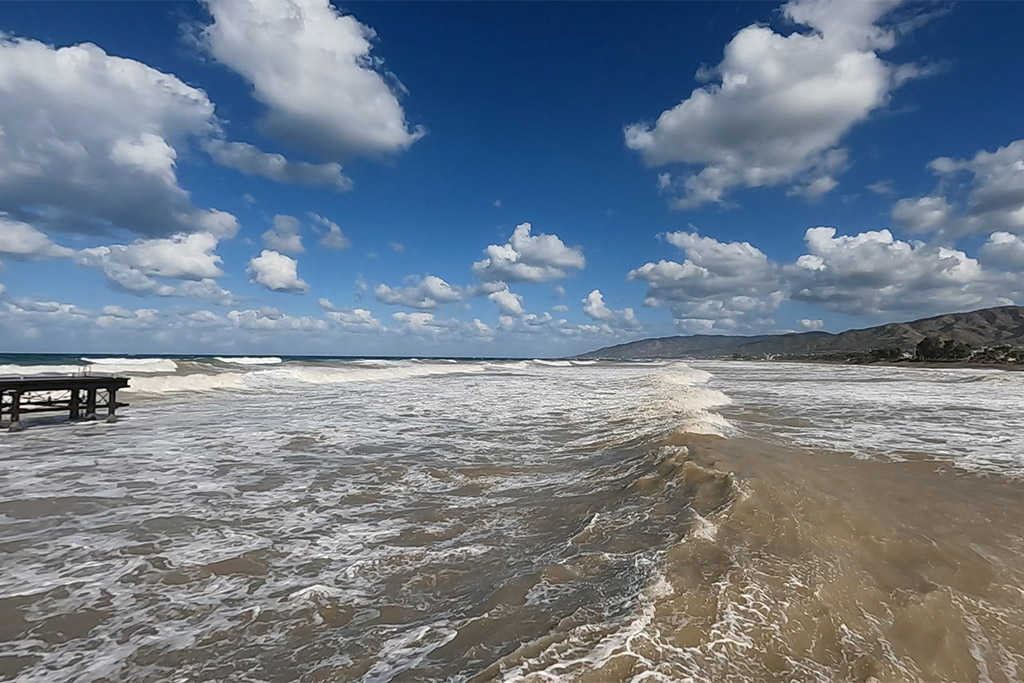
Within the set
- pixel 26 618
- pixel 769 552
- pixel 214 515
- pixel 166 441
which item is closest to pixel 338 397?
pixel 166 441

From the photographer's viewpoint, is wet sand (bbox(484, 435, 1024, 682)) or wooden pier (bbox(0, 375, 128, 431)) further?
wooden pier (bbox(0, 375, 128, 431))

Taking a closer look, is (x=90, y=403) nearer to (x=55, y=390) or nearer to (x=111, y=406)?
(x=111, y=406)

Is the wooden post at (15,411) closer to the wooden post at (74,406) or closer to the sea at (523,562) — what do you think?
the wooden post at (74,406)

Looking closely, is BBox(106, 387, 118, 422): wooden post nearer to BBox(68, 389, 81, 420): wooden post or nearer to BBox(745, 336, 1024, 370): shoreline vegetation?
BBox(68, 389, 81, 420): wooden post

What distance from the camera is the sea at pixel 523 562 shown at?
12.6ft

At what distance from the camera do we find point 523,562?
18.2 feet

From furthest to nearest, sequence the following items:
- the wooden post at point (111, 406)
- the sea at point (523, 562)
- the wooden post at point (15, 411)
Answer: the wooden post at point (111, 406) < the wooden post at point (15, 411) < the sea at point (523, 562)

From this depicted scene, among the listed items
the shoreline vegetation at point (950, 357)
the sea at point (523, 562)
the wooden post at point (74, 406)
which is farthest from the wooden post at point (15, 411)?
the shoreline vegetation at point (950, 357)

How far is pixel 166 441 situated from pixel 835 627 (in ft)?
49.3

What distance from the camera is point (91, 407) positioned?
17766 mm

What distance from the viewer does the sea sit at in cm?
383

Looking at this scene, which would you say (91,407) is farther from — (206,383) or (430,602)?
(430,602)

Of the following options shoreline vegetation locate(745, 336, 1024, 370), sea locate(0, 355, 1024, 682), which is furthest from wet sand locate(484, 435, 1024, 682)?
shoreline vegetation locate(745, 336, 1024, 370)

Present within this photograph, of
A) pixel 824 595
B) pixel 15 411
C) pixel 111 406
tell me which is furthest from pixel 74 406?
pixel 824 595
